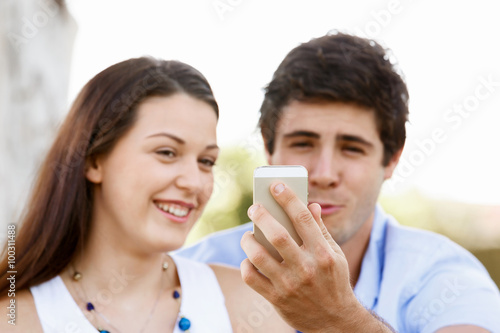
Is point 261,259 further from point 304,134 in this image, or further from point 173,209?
point 304,134

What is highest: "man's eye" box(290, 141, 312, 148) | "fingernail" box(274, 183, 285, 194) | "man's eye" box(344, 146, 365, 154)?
"fingernail" box(274, 183, 285, 194)

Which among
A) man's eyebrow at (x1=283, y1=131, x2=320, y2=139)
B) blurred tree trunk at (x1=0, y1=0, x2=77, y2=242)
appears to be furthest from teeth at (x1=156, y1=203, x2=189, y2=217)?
blurred tree trunk at (x1=0, y1=0, x2=77, y2=242)

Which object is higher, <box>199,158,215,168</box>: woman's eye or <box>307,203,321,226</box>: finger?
<box>199,158,215,168</box>: woman's eye

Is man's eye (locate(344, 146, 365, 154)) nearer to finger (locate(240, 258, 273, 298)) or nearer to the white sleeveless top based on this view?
the white sleeveless top

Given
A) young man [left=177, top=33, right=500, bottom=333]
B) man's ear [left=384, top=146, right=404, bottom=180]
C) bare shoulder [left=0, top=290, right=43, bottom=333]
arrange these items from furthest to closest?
1. man's ear [left=384, top=146, right=404, bottom=180]
2. young man [left=177, top=33, right=500, bottom=333]
3. bare shoulder [left=0, top=290, right=43, bottom=333]

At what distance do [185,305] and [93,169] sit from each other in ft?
2.58

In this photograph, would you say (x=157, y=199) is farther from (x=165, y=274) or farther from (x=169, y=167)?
(x=165, y=274)

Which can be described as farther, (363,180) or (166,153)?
(363,180)

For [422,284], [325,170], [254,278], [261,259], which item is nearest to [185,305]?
[254,278]

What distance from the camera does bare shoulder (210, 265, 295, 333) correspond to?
249 cm

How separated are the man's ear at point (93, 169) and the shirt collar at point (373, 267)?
5.04ft

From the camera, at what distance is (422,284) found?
2887 millimetres

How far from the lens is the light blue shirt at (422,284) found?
2643 millimetres

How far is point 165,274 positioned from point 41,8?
8.68 feet
